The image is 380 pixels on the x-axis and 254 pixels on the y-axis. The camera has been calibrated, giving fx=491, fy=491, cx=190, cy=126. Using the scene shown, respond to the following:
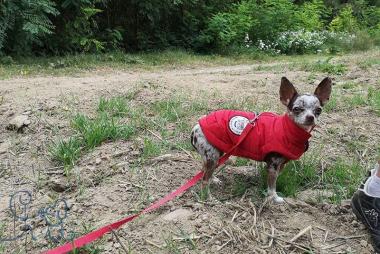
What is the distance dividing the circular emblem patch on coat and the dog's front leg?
0.90 ft

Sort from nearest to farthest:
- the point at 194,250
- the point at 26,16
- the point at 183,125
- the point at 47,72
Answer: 1. the point at 194,250
2. the point at 183,125
3. the point at 47,72
4. the point at 26,16

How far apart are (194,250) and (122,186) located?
952 millimetres

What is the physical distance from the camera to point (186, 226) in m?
3.24

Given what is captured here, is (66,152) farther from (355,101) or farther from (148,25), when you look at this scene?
(148,25)

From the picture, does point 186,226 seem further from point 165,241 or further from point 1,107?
point 1,107

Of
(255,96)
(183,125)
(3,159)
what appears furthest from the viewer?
(255,96)

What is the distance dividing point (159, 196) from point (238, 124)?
80 cm

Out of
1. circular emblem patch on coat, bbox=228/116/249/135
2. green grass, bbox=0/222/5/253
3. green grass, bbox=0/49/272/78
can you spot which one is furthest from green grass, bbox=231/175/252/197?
green grass, bbox=0/49/272/78

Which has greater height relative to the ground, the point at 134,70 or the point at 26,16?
the point at 26,16

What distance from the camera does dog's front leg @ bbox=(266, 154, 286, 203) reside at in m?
3.40

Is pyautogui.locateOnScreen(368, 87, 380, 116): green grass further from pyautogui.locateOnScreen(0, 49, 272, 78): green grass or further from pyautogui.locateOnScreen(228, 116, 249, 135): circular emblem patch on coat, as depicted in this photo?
pyautogui.locateOnScreen(0, 49, 272, 78): green grass

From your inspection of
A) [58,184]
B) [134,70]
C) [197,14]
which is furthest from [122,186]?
[197,14]

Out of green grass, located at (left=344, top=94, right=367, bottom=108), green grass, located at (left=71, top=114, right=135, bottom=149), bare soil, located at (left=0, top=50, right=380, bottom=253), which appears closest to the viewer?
bare soil, located at (left=0, top=50, right=380, bottom=253)

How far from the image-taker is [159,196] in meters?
3.64
